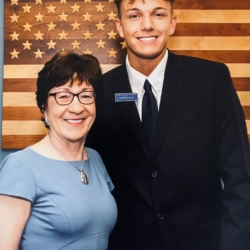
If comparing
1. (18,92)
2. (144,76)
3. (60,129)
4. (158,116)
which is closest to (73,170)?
(60,129)

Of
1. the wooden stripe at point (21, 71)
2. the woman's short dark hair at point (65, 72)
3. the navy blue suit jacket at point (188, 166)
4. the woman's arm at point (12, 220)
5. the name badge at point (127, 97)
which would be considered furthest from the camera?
the wooden stripe at point (21, 71)

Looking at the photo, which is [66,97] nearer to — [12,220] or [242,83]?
[12,220]

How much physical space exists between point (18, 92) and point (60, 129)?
610 millimetres

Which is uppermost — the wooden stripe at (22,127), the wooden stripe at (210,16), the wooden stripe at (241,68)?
the wooden stripe at (210,16)

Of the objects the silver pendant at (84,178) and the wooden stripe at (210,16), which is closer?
the silver pendant at (84,178)

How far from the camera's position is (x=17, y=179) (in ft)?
3.92

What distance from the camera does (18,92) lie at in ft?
6.12

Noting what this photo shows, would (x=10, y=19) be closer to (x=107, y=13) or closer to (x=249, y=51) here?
(x=107, y=13)

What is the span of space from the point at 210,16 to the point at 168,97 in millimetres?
605

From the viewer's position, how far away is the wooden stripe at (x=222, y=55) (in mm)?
1884

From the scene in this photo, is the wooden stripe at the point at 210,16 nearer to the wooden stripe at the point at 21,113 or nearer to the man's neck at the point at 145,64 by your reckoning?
the man's neck at the point at 145,64

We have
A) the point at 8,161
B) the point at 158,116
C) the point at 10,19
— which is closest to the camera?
the point at 8,161

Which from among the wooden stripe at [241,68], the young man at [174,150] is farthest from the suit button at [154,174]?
the wooden stripe at [241,68]

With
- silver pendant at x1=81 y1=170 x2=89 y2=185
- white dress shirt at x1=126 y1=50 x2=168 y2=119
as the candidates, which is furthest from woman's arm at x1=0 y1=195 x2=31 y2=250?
white dress shirt at x1=126 y1=50 x2=168 y2=119
